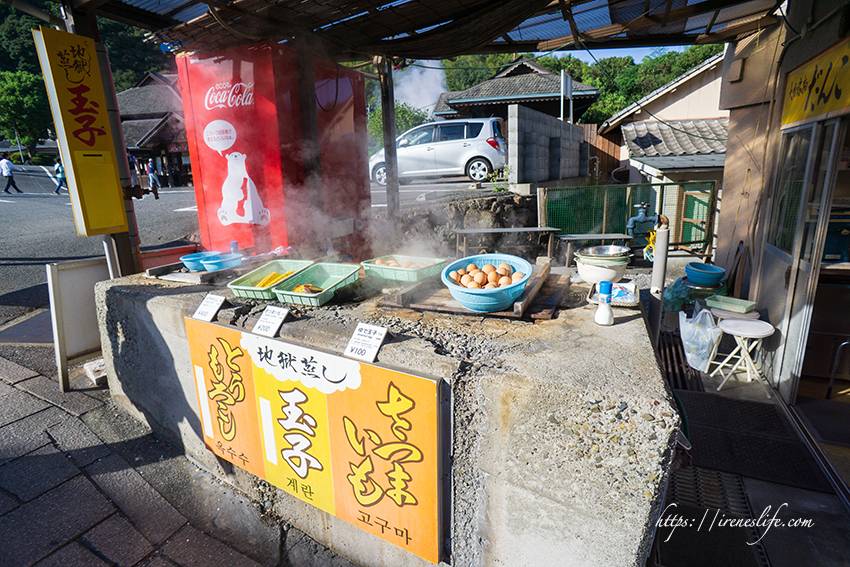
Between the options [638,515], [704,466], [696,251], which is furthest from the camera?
[696,251]

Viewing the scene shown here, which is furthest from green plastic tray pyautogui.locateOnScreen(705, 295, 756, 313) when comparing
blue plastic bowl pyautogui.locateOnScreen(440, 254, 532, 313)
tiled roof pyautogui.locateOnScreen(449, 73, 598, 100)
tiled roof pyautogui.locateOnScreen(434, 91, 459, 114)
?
tiled roof pyautogui.locateOnScreen(434, 91, 459, 114)

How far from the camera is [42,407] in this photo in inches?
174

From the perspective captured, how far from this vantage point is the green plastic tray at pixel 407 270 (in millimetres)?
3260

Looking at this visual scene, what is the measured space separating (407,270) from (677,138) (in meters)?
12.7

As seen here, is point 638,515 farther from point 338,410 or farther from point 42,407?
point 42,407

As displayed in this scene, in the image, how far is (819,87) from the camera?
4.16 meters

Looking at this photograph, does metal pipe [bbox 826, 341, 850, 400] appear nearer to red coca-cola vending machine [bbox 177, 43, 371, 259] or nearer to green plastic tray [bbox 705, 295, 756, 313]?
green plastic tray [bbox 705, 295, 756, 313]

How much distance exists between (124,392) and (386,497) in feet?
11.0

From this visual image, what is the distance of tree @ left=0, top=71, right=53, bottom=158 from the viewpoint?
3575cm

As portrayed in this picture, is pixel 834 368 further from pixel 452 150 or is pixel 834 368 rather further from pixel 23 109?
pixel 23 109

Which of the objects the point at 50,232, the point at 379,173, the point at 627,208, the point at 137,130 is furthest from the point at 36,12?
the point at 137,130

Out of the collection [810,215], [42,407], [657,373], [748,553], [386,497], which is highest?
[810,215]

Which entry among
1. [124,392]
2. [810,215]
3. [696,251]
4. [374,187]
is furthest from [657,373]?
[374,187]

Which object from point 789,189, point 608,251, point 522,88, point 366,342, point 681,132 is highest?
point 522,88
